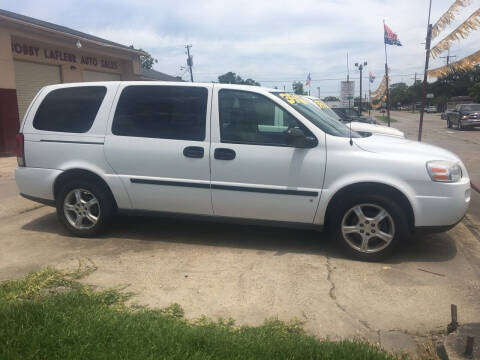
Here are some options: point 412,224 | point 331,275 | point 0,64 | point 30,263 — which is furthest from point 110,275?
point 0,64

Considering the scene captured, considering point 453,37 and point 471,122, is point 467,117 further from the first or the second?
point 453,37

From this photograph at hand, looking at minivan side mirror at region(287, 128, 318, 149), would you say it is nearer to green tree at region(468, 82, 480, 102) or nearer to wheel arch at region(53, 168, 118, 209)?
wheel arch at region(53, 168, 118, 209)

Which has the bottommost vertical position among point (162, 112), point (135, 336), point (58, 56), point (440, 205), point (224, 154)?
point (135, 336)

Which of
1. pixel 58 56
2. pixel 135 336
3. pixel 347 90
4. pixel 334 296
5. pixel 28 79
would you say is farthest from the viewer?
pixel 58 56

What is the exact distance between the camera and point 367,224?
4.52 metres

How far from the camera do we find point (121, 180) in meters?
5.07

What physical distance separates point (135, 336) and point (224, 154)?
2246mm

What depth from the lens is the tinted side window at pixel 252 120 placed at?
4.64 m

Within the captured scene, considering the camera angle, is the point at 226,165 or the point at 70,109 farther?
the point at 70,109

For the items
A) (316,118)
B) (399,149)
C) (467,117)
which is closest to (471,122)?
(467,117)

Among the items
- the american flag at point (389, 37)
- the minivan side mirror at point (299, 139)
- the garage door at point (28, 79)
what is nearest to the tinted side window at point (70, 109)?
the minivan side mirror at point (299, 139)

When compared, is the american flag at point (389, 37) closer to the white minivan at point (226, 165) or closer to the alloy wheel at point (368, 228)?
the white minivan at point (226, 165)

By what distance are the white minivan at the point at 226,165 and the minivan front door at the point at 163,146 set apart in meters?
0.01

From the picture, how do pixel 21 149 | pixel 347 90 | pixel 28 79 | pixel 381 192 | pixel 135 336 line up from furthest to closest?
1. pixel 28 79
2. pixel 347 90
3. pixel 21 149
4. pixel 381 192
5. pixel 135 336
